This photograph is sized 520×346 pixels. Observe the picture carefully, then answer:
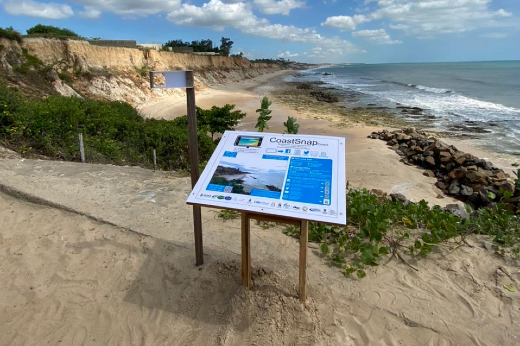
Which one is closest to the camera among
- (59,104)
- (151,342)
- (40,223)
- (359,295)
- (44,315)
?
(151,342)

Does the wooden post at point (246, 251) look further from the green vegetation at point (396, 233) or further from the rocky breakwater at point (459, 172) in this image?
the rocky breakwater at point (459, 172)

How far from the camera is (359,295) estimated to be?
3430 mm

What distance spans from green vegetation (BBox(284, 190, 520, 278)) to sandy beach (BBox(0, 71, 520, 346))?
0.14 metres

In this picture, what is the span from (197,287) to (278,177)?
1490mm

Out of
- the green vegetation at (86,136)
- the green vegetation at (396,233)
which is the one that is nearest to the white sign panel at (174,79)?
the green vegetation at (396,233)

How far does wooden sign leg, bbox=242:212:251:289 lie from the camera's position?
10.3ft

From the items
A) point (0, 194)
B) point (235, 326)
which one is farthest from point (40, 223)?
point (235, 326)

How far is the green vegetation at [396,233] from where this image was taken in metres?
4.03

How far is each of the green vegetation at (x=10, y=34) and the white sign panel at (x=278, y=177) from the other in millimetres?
20559

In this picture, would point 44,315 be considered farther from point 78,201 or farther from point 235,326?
point 78,201

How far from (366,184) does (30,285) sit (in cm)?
830

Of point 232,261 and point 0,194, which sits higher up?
point 0,194

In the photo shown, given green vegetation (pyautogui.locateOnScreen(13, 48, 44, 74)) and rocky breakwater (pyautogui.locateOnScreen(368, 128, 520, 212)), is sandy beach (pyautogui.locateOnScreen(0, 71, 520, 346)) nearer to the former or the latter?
rocky breakwater (pyautogui.locateOnScreen(368, 128, 520, 212))

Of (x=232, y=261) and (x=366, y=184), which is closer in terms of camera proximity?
(x=232, y=261)
